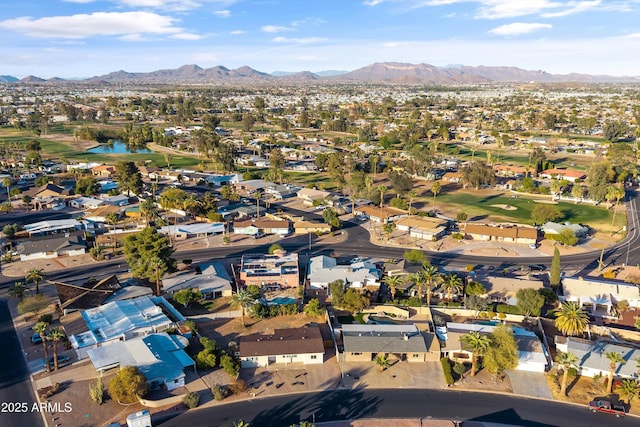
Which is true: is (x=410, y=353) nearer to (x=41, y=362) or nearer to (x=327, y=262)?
(x=327, y=262)

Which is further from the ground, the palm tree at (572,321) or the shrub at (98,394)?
the palm tree at (572,321)

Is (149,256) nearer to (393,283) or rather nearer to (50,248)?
(50,248)

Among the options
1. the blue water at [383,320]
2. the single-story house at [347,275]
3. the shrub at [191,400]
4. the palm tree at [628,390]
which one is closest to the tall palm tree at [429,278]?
the blue water at [383,320]

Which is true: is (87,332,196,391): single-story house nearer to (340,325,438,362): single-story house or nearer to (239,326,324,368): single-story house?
(239,326,324,368): single-story house

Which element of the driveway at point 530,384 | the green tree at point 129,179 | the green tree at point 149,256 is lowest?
the driveway at point 530,384

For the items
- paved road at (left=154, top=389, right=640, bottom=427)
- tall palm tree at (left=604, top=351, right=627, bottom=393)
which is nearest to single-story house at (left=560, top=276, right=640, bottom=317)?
tall palm tree at (left=604, top=351, right=627, bottom=393)

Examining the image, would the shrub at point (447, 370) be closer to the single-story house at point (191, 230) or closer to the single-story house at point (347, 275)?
the single-story house at point (347, 275)

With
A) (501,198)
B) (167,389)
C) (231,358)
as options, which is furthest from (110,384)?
(501,198)
